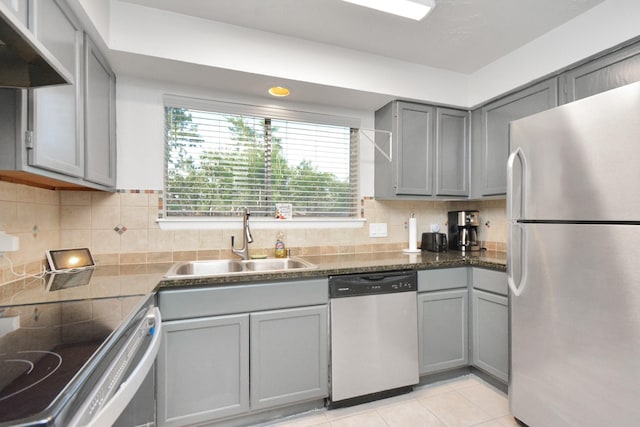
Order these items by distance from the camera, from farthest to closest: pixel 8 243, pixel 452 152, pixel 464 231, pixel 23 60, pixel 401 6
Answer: pixel 464 231 → pixel 452 152 → pixel 401 6 → pixel 8 243 → pixel 23 60

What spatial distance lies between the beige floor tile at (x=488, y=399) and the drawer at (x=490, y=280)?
0.71 meters

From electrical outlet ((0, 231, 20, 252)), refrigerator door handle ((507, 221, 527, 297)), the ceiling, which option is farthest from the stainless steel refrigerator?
electrical outlet ((0, 231, 20, 252))

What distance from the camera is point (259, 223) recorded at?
2338mm

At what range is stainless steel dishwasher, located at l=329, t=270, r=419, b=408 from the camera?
1.86 meters

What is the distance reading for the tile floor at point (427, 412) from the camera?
1770 millimetres

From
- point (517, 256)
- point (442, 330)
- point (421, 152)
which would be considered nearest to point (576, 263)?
point (517, 256)

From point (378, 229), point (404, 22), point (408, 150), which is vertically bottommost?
point (378, 229)

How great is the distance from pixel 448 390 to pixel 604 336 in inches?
44.9

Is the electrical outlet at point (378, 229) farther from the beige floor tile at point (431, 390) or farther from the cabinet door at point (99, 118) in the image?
the cabinet door at point (99, 118)

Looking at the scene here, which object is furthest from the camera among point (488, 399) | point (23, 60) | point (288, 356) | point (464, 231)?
point (464, 231)

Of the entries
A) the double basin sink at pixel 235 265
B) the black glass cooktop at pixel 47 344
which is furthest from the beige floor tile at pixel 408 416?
the black glass cooktop at pixel 47 344

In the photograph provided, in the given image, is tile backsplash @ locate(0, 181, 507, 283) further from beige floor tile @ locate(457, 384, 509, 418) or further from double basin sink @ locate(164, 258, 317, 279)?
beige floor tile @ locate(457, 384, 509, 418)

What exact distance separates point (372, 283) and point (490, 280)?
0.87 m

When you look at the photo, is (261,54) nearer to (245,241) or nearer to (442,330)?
(245,241)
